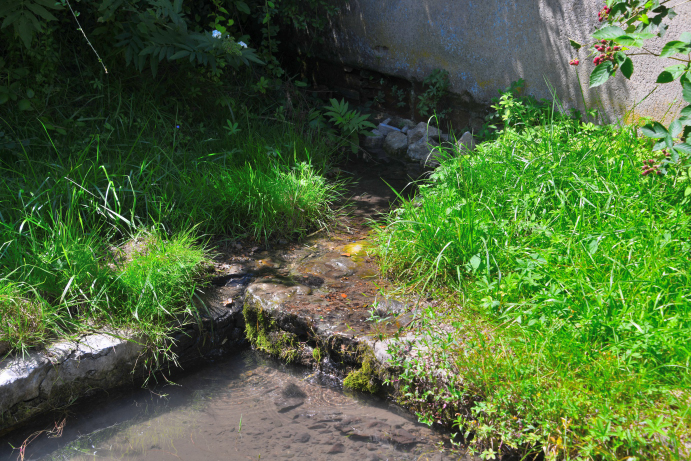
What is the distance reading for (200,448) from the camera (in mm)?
2266

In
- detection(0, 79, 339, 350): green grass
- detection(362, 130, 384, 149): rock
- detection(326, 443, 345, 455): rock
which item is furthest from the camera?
detection(362, 130, 384, 149): rock

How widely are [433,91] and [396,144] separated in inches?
25.0

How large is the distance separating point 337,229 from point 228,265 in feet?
2.90

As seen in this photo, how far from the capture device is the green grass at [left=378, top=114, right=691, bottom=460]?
75.9 inches

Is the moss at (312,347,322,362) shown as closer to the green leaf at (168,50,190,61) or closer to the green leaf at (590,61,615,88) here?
the green leaf at (590,61,615,88)

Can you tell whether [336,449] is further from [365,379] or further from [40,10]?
[40,10]

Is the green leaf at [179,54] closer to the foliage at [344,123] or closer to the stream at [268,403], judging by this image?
the foliage at [344,123]

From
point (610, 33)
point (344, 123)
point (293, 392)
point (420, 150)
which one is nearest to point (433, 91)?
point (420, 150)

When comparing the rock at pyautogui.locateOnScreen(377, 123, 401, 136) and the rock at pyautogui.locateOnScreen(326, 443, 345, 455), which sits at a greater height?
the rock at pyautogui.locateOnScreen(377, 123, 401, 136)

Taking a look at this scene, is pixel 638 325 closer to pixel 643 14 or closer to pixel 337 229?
pixel 643 14

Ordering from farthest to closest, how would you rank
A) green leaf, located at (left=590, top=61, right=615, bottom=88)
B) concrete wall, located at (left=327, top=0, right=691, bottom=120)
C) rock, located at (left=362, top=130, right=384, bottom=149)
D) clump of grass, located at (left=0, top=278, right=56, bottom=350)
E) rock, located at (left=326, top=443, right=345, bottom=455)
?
1. rock, located at (left=362, top=130, right=384, bottom=149)
2. concrete wall, located at (left=327, top=0, right=691, bottom=120)
3. green leaf, located at (left=590, top=61, right=615, bottom=88)
4. clump of grass, located at (left=0, top=278, right=56, bottom=350)
5. rock, located at (left=326, top=443, right=345, bottom=455)

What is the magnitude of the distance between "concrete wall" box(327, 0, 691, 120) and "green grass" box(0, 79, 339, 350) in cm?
148

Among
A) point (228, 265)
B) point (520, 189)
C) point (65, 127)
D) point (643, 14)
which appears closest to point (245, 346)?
point (228, 265)

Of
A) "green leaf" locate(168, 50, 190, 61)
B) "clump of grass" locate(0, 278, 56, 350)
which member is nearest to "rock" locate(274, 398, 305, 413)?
"clump of grass" locate(0, 278, 56, 350)
